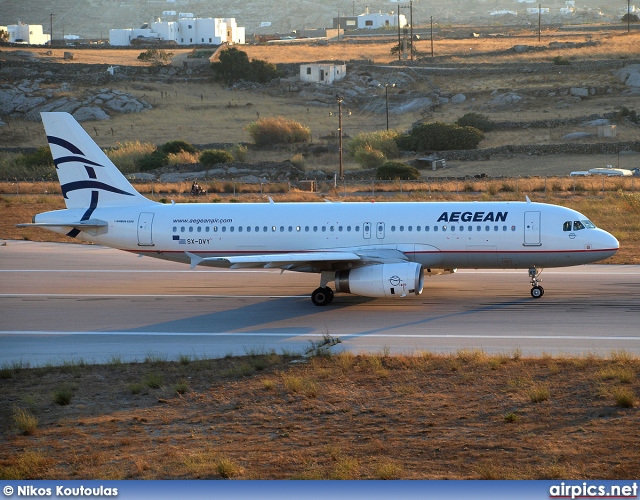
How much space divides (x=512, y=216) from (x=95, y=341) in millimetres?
15390

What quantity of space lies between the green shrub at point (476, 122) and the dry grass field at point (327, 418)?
83728 millimetres

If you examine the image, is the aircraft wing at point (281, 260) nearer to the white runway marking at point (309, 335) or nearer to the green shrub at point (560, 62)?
the white runway marking at point (309, 335)

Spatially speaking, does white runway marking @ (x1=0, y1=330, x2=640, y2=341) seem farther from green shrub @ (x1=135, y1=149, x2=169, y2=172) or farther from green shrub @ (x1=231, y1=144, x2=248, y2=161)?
green shrub @ (x1=231, y1=144, x2=248, y2=161)

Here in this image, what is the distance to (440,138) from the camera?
97.8m

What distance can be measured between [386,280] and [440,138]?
227 ft

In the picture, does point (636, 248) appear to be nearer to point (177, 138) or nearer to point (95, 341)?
point (95, 341)

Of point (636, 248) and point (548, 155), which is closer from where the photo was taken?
point (636, 248)

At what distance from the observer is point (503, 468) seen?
Answer: 15.8m

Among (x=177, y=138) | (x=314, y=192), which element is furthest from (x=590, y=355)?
(x=177, y=138)

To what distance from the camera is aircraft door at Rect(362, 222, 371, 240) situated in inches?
1315

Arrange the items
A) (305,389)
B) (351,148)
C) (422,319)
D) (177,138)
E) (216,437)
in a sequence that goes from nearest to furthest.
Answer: (216,437) → (305,389) → (422,319) → (351,148) → (177,138)

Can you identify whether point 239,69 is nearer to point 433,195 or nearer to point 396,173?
point 396,173

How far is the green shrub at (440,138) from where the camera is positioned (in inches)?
3853

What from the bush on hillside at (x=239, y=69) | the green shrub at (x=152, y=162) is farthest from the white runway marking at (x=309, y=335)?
the bush on hillside at (x=239, y=69)
